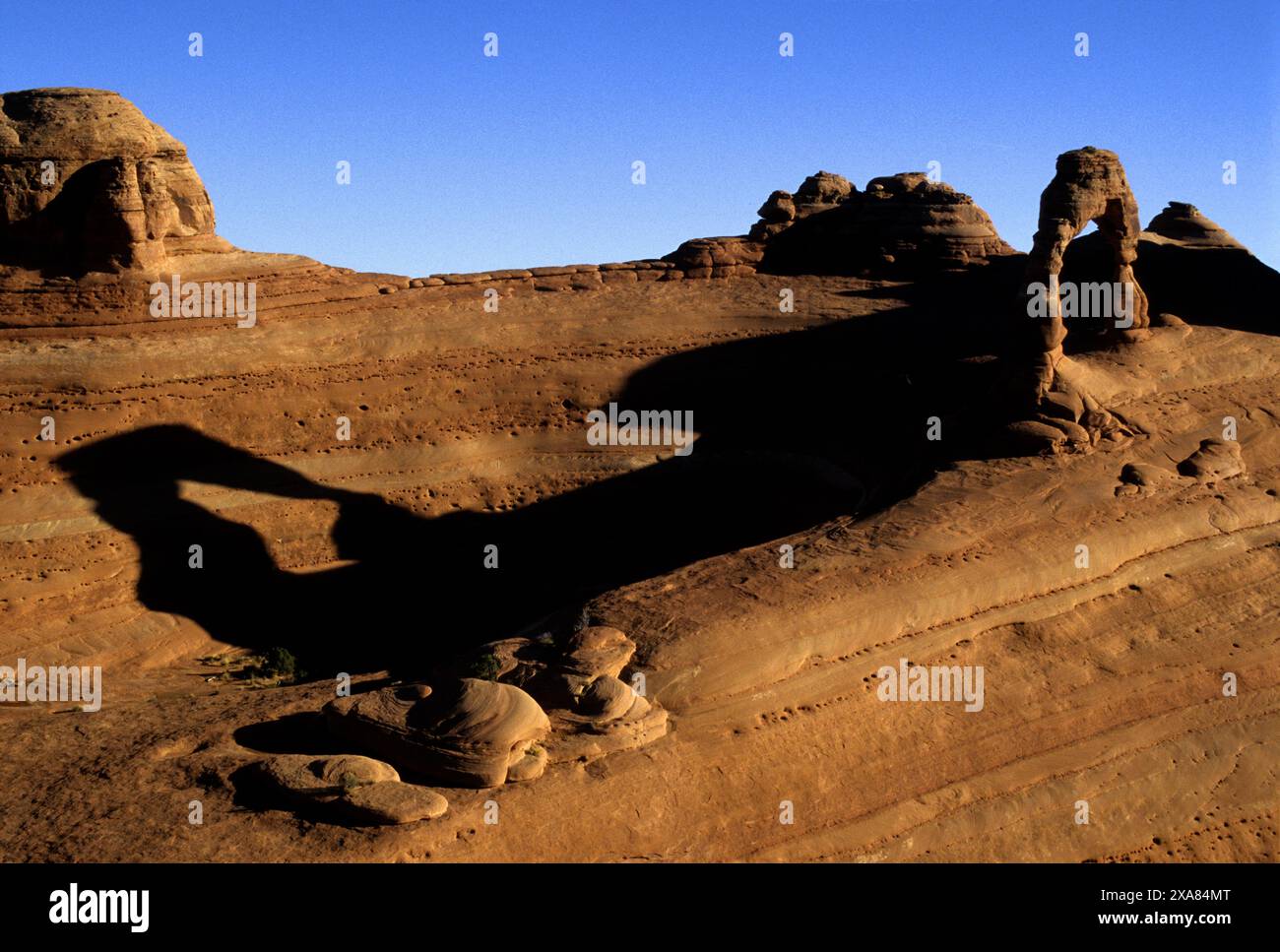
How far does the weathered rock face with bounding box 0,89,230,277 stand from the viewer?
21.7 meters

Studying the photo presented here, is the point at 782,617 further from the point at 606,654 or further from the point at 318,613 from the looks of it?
the point at 318,613

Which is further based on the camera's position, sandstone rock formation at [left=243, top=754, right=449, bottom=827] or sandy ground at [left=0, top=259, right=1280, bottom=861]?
sandy ground at [left=0, top=259, right=1280, bottom=861]

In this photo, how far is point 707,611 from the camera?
1516 cm

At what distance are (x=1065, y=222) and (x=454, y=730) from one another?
34.9ft

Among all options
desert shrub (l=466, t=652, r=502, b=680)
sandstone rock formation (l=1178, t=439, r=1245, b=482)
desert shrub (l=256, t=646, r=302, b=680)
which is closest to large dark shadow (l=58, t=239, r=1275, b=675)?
desert shrub (l=256, t=646, r=302, b=680)

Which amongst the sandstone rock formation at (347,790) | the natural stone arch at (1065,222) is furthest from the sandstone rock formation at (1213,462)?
the sandstone rock formation at (347,790)

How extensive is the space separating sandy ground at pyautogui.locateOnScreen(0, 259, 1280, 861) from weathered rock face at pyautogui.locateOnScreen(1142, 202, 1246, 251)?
589 centimetres

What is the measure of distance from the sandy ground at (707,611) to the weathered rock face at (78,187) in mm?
1253

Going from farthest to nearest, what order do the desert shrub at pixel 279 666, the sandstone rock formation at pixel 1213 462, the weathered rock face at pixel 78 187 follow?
the weathered rock face at pixel 78 187 < the desert shrub at pixel 279 666 < the sandstone rock formation at pixel 1213 462

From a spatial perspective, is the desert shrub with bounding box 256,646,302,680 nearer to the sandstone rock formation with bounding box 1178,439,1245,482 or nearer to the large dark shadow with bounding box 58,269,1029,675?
the large dark shadow with bounding box 58,269,1029,675

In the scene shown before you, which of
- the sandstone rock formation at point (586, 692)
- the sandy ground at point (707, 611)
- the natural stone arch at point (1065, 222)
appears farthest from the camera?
the natural stone arch at point (1065, 222)

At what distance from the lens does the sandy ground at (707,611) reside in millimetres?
13477

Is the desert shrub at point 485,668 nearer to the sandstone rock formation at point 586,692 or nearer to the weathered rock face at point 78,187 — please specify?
the sandstone rock formation at point 586,692
